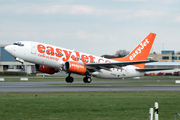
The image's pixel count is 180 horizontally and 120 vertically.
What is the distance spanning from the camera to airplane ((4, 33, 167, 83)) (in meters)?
40.1

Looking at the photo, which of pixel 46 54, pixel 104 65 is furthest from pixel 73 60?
pixel 104 65

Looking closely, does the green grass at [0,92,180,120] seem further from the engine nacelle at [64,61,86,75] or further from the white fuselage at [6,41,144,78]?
Answer: the engine nacelle at [64,61,86,75]

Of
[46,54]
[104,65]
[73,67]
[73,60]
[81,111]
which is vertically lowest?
[81,111]

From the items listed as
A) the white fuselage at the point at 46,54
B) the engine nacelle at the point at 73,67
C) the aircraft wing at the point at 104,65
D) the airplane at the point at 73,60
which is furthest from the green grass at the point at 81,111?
the aircraft wing at the point at 104,65

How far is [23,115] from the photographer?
16.4 m

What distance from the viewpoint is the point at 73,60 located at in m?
43.7

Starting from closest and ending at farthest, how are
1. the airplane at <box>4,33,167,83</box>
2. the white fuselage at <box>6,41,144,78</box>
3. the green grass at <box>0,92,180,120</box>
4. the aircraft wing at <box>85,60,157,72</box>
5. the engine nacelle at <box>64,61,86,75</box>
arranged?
the green grass at <box>0,92,180,120</box> → the white fuselage at <box>6,41,144,78</box> → the airplane at <box>4,33,167,83</box> → the engine nacelle at <box>64,61,86,75</box> → the aircraft wing at <box>85,60,157,72</box>

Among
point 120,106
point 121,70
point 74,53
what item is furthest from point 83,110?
point 121,70

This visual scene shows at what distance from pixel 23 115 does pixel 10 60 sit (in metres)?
106

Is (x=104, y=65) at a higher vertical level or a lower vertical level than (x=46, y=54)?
lower

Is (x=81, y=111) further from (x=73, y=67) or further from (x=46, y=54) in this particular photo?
(x=46, y=54)

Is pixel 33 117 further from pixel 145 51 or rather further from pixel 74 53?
pixel 145 51

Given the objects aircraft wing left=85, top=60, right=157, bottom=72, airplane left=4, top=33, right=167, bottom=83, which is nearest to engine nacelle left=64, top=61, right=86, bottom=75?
airplane left=4, top=33, right=167, bottom=83

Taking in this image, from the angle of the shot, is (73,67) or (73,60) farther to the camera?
(73,60)
